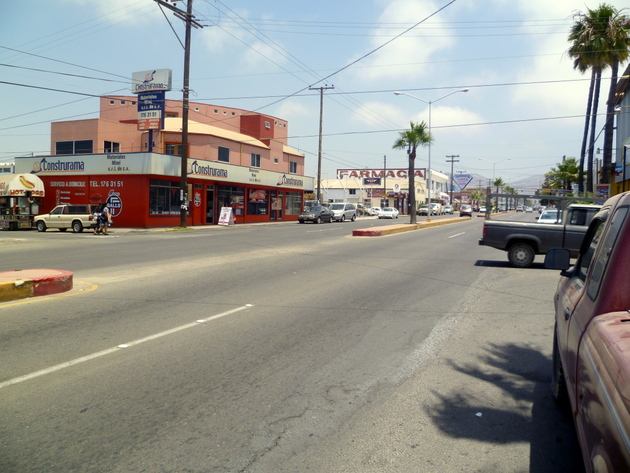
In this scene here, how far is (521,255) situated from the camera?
48.5 feet

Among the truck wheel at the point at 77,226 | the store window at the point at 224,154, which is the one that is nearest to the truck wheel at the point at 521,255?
the truck wheel at the point at 77,226

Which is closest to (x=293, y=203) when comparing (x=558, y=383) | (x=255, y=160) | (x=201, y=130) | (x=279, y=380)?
(x=255, y=160)

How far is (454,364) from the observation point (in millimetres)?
5789

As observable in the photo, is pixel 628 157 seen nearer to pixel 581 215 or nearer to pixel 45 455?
pixel 581 215

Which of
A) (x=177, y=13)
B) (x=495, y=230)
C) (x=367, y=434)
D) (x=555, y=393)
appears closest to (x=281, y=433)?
(x=367, y=434)

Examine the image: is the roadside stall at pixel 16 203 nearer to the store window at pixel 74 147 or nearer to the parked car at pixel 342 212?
the store window at pixel 74 147

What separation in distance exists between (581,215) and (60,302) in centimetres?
1253

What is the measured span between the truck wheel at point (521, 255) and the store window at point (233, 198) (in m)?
30.3

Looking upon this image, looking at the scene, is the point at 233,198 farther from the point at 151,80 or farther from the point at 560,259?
the point at 560,259

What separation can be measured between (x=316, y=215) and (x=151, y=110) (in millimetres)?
16667

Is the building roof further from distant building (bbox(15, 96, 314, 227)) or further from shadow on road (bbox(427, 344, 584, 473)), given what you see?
shadow on road (bbox(427, 344, 584, 473))

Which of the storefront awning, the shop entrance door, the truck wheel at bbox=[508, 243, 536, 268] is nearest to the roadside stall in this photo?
the storefront awning

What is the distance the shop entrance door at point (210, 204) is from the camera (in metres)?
40.7

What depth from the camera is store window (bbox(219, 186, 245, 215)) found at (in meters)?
42.3
